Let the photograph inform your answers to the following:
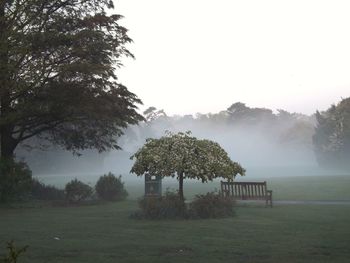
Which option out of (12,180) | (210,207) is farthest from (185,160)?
(12,180)

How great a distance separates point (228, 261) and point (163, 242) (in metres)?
2.60

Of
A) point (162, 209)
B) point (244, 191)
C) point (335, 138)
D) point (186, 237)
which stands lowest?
point (186, 237)

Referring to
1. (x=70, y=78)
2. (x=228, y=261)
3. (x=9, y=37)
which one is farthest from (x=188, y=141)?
(x=9, y=37)

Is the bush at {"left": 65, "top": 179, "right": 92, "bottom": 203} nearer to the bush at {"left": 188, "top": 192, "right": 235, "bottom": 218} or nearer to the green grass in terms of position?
the green grass

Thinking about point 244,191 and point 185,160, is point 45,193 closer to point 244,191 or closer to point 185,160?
point 244,191

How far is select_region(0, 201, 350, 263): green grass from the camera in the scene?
9148mm

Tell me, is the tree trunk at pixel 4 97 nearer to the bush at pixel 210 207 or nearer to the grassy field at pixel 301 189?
the grassy field at pixel 301 189

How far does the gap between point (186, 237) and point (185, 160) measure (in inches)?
190

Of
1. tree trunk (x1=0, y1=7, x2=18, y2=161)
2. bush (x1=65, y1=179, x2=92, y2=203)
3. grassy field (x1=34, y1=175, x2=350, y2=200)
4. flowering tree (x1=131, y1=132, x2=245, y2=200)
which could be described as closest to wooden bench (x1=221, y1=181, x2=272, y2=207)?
grassy field (x1=34, y1=175, x2=350, y2=200)

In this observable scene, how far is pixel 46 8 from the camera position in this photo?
26328mm

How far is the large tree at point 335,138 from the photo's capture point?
82.0m

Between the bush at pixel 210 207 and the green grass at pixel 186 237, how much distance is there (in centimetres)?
50

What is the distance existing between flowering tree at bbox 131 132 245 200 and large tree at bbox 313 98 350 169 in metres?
69.6

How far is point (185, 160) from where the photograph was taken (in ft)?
52.9
